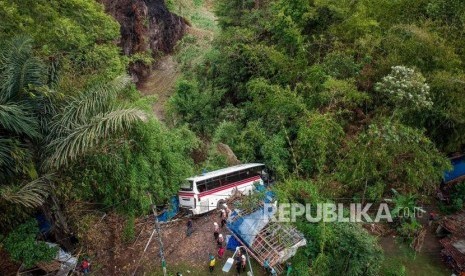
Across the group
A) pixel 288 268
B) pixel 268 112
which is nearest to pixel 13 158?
pixel 288 268

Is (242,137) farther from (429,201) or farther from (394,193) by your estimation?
(429,201)

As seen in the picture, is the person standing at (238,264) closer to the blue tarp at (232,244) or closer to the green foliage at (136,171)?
the blue tarp at (232,244)

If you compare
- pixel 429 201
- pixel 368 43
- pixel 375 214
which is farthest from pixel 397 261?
pixel 368 43

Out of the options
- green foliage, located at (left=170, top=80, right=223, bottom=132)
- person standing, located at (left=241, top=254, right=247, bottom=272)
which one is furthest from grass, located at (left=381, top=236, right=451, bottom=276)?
green foliage, located at (left=170, top=80, right=223, bottom=132)

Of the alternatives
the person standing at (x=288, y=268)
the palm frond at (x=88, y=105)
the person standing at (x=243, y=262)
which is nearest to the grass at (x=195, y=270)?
the person standing at (x=243, y=262)

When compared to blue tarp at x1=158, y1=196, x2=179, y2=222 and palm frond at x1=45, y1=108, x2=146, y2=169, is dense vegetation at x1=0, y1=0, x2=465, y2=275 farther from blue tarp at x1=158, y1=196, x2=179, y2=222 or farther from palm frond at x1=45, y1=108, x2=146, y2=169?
blue tarp at x1=158, y1=196, x2=179, y2=222

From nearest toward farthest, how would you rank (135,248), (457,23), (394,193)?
(135,248) < (394,193) < (457,23)

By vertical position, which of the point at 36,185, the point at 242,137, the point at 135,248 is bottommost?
the point at 135,248
